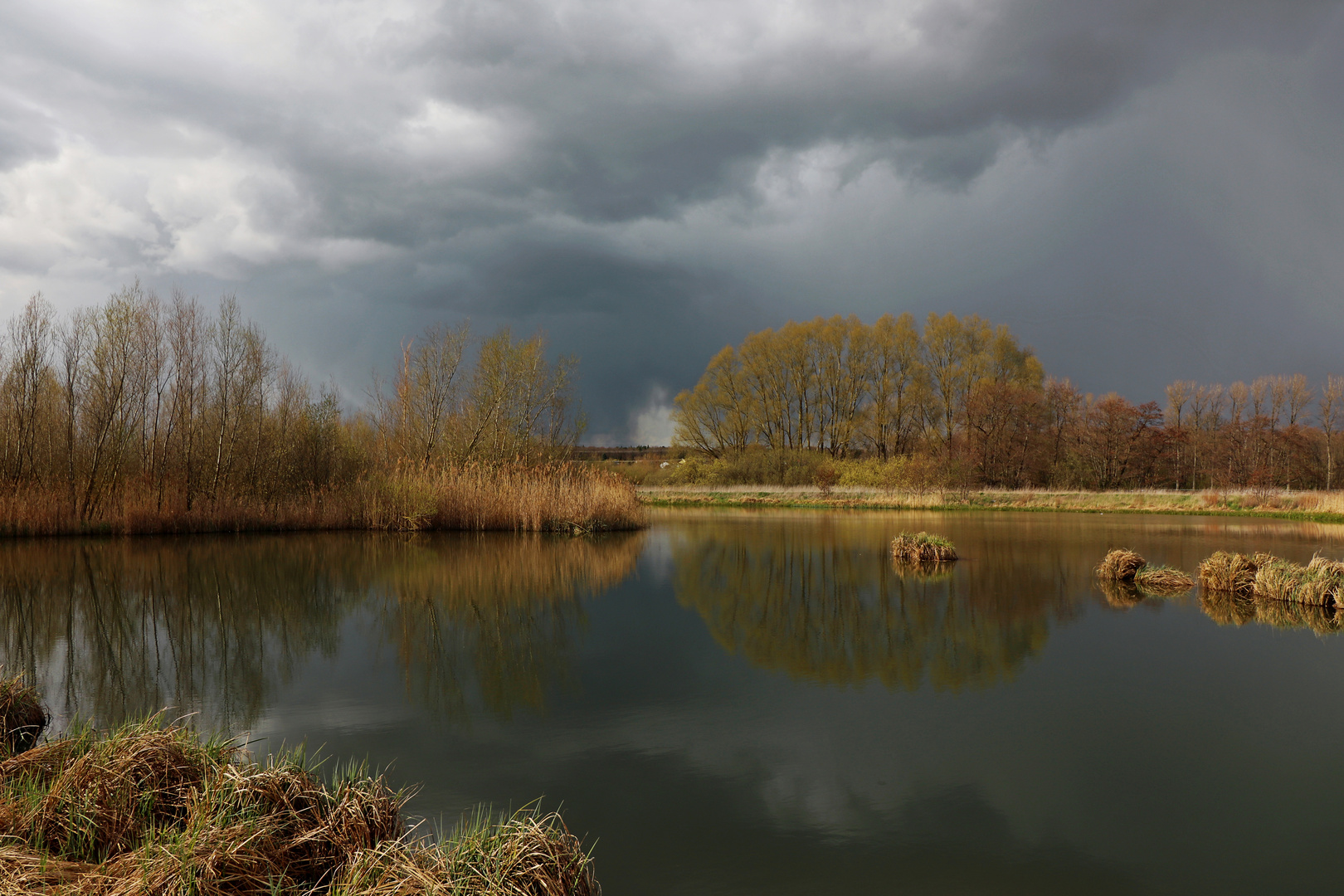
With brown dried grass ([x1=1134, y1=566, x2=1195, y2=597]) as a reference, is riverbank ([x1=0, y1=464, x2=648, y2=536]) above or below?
above

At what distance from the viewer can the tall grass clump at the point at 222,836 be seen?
258 centimetres

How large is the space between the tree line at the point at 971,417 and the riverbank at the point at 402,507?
24.6 m

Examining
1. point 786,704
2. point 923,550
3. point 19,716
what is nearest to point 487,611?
point 786,704

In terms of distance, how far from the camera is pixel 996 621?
29.0 feet

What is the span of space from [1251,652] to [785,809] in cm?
636

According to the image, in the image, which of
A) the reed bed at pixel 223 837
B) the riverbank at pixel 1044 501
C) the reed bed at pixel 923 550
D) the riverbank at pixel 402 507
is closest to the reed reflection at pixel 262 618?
the reed bed at pixel 223 837

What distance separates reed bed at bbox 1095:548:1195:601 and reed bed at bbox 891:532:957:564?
96.7 inches

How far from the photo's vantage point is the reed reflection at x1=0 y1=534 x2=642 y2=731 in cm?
612

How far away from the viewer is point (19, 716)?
4.75 meters

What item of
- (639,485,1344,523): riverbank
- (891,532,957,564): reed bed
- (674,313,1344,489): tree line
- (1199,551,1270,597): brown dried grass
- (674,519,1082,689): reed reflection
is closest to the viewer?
(674,519,1082,689): reed reflection

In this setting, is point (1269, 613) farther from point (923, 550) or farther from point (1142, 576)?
point (923, 550)

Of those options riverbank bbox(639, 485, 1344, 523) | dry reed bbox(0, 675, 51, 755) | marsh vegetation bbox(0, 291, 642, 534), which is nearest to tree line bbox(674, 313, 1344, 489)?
riverbank bbox(639, 485, 1344, 523)

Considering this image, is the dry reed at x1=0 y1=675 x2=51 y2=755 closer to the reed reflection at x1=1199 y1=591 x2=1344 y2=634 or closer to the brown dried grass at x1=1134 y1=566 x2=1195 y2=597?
the reed reflection at x1=1199 y1=591 x2=1344 y2=634

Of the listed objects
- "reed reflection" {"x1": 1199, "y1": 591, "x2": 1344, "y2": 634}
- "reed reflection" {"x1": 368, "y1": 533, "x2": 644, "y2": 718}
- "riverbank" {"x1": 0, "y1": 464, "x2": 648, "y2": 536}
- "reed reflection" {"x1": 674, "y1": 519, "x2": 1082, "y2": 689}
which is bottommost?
"reed reflection" {"x1": 1199, "y1": 591, "x2": 1344, "y2": 634}
